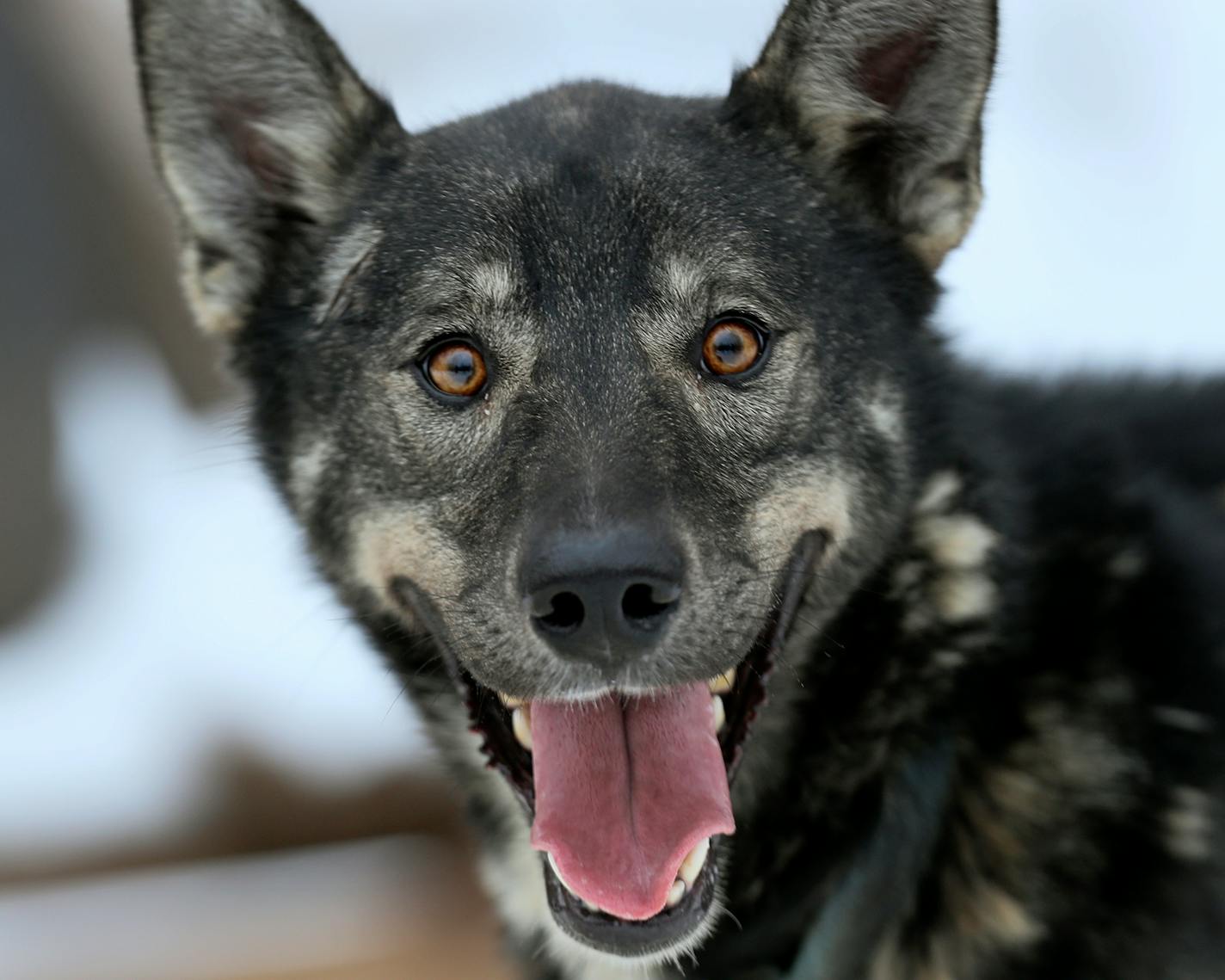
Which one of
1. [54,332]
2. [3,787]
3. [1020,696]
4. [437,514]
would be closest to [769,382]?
[437,514]

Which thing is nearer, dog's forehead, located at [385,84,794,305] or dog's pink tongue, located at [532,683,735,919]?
dog's pink tongue, located at [532,683,735,919]

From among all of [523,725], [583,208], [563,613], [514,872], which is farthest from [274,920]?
[583,208]

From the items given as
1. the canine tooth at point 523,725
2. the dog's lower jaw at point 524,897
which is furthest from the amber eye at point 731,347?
the dog's lower jaw at point 524,897

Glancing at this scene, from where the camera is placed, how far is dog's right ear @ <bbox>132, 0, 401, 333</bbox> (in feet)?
8.56

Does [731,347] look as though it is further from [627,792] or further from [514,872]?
[514,872]

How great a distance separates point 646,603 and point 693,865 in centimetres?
47

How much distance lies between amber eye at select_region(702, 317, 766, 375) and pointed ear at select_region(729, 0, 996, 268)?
1.41ft

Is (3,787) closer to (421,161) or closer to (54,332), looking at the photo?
(54,332)

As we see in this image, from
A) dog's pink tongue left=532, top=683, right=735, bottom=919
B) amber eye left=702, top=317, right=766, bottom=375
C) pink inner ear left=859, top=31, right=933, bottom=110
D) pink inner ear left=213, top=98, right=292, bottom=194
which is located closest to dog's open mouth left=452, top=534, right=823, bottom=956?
dog's pink tongue left=532, top=683, right=735, bottom=919

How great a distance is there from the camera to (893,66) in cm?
257

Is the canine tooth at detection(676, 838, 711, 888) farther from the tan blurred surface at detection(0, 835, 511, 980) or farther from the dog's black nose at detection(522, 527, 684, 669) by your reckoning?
the tan blurred surface at detection(0, 835, 511, 980)

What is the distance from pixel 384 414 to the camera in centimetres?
248

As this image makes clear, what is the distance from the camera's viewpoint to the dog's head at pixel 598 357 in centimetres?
216

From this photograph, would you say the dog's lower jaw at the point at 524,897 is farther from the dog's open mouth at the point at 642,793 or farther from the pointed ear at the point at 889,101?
the pointed ear at the point at 889,101
